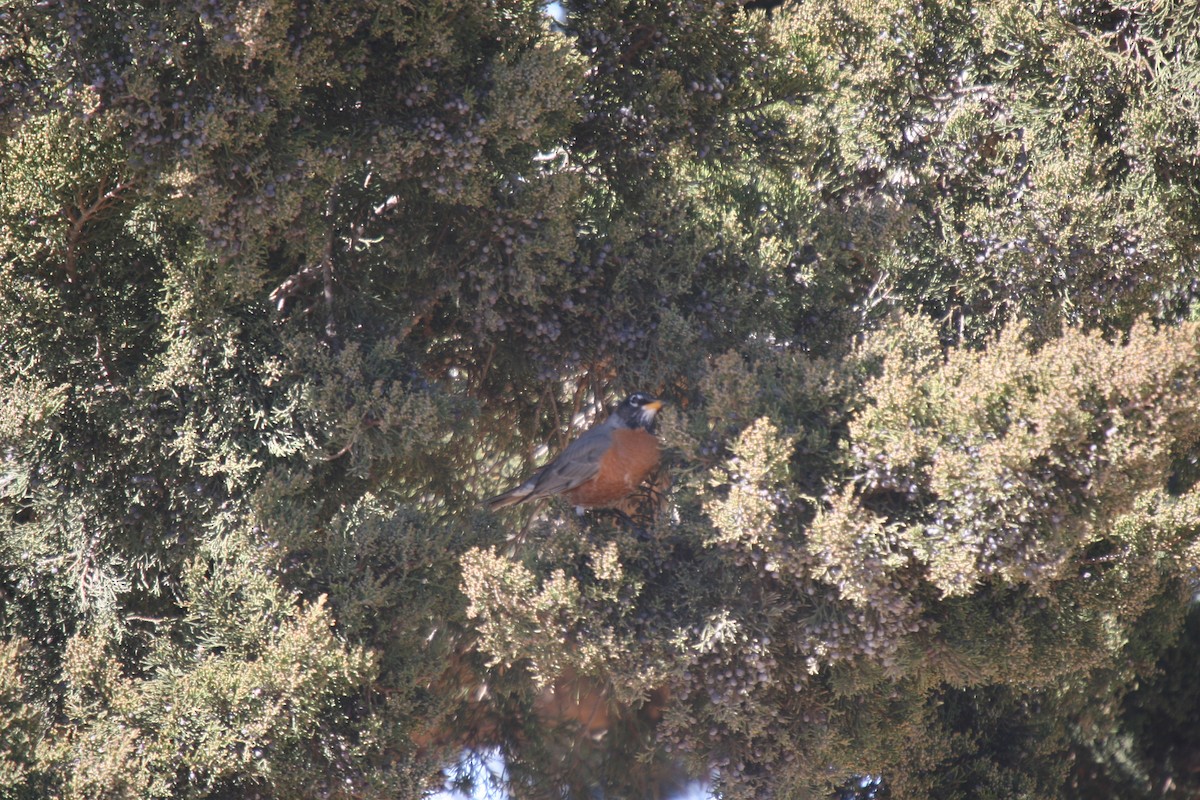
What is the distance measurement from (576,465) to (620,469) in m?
0.25

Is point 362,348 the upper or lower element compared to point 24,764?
upper

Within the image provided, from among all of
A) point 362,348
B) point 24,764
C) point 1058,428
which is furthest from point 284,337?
point 1058,428

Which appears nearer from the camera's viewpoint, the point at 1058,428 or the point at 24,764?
the point at 1058,428

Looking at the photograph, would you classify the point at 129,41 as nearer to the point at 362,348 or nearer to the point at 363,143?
the point at 363,143

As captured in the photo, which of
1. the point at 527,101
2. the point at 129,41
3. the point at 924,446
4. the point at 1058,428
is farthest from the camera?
the point at 527,101


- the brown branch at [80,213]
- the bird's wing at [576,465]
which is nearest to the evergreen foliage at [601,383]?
the brown branch at [80,213]

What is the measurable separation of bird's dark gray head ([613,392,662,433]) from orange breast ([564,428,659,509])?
6 centimetres

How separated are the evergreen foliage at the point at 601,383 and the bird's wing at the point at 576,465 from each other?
0.37m

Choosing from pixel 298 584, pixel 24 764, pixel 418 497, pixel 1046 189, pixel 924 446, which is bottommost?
pixel 924 446

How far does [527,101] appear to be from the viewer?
14.5 ft

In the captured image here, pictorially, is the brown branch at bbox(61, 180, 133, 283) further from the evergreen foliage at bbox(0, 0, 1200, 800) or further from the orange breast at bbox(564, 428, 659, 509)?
the orange breast at bbox(564, 428, 659, 509)

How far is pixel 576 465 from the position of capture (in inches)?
216

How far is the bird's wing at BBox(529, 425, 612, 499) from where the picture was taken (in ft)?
17.8

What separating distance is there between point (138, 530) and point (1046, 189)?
4617mm
